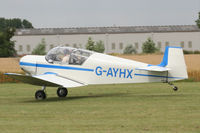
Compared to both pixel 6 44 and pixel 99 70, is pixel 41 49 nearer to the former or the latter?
pixel 6 44

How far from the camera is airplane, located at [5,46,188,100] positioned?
1559cm

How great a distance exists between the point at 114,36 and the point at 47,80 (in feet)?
189

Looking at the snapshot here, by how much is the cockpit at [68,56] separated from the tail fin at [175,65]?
9.10 feet

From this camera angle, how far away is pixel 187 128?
31.0ft

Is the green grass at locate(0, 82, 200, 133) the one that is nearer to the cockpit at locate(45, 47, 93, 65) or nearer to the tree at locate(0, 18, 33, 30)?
the cockpit at locate(45, 47, 93, 65)

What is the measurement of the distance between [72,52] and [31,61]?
1.56 meters

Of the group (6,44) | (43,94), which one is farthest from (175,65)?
(6,44)

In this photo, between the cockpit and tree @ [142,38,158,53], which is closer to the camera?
the cockpit

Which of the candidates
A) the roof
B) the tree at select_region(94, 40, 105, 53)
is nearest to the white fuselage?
the tree at select_region(94, 40, 105, 53)

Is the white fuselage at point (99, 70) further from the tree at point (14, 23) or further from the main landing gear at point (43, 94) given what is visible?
the tree at point (14, 23)

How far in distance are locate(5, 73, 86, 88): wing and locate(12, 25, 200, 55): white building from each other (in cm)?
5381

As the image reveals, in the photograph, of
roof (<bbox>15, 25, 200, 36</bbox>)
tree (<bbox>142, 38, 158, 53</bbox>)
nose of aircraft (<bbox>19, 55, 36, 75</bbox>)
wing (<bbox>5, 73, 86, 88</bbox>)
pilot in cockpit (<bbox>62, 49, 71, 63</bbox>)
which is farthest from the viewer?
roof (<bbox>15, 25, 200, 36</bbox>)

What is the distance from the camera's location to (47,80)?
50.9 ft

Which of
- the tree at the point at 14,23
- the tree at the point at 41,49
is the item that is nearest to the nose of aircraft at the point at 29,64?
the tree at the point at 41,49
